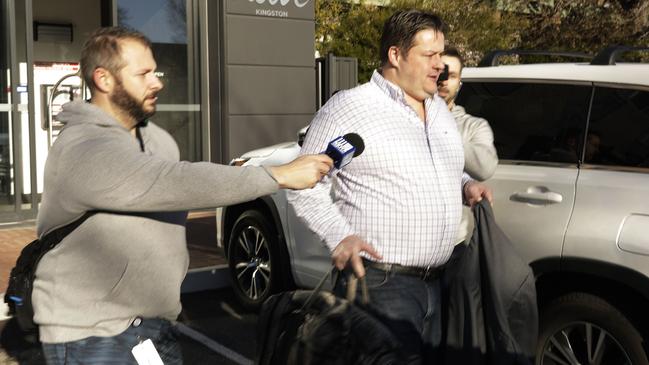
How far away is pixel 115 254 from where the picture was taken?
7.75 ft

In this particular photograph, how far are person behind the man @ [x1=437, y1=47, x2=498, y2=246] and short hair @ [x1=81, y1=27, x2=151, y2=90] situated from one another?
1.69m

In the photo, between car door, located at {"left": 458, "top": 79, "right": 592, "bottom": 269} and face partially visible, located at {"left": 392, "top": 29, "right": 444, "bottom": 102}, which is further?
car door, located at {"left": 458, "top": 79, "right": 592, "bottom": 269}

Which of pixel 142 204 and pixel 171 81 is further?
pixel 171 81

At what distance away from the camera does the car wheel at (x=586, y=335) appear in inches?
153

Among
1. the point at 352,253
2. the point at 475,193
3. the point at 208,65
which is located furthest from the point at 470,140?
the point at 208,65

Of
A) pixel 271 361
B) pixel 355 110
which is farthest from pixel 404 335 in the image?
pixel 355 110

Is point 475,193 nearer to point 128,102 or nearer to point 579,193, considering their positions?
point 579,193

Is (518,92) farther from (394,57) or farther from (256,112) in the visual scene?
(256,112)

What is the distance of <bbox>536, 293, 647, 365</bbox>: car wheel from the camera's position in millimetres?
3895

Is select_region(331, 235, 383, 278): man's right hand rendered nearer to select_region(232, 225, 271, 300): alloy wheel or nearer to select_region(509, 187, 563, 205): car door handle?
select_region(509, 187, 563, 205): car door handle

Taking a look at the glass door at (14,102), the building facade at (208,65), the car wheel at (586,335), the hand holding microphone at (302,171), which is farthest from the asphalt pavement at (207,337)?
the building facade at (208,65)

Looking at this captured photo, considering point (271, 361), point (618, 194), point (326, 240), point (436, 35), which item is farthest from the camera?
point (618, 194)

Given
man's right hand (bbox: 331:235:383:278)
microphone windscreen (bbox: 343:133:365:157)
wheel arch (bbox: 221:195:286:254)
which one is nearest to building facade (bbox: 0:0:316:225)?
wheel arch (bbox: 221:195:286:254)

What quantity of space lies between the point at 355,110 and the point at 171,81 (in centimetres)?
916
